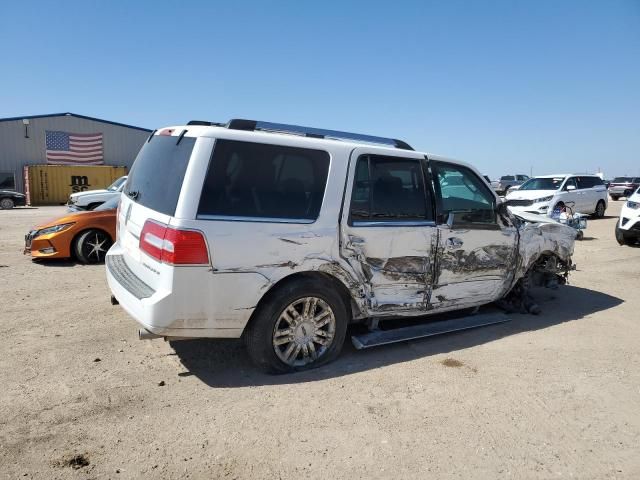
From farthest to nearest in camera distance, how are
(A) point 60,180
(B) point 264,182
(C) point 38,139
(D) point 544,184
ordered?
(C) point 38,139
(A) point 60,180
(D) point 544,184
(B) point 264,182

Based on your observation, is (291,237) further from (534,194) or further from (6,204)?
(6,204)

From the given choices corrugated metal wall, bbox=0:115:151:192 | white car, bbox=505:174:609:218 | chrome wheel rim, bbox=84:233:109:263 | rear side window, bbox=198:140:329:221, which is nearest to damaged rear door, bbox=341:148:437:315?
rear side window, bbox=198:140:329:221

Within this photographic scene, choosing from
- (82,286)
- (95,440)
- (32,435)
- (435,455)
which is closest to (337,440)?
(435,455)

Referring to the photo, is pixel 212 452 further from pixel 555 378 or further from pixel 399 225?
pixel 555 378

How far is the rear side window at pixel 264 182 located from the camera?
3.37m

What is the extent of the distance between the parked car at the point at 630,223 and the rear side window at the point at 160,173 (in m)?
10.4

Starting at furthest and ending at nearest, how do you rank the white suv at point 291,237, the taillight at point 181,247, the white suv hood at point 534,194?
the white suv hood at point 534,194
the white suv at point 291,237
the taillight at point 181,247

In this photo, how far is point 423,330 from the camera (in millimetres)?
4582

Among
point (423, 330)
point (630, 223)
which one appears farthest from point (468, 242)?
point (630, 223)

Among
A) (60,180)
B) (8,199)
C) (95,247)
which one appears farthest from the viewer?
(60,180)

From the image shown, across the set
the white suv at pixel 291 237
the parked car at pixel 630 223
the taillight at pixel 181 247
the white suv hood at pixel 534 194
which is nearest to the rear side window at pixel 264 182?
the white suv at pixel 291 237

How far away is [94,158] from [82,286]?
32292 mm

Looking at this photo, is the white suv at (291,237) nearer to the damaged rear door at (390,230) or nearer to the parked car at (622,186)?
the damaged rear door at (390,230)

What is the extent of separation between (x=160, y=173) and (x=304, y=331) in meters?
1.68
